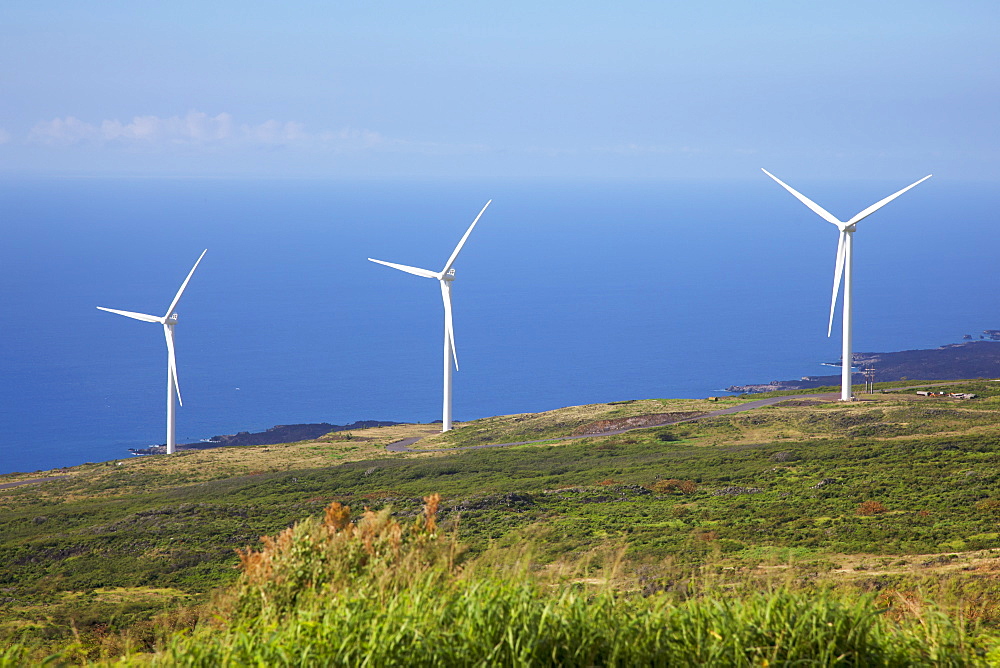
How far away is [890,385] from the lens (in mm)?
76250

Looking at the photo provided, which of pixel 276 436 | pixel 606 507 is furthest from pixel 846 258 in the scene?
pixel 276 436

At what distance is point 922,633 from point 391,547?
6.07 metres

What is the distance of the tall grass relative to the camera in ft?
30.3

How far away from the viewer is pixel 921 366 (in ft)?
474

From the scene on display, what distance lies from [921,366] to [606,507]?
12456 centimetres

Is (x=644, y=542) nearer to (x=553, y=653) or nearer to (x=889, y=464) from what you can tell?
(x=889, y=464)

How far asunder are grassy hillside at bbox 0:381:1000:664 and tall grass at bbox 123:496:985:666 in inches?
44.6

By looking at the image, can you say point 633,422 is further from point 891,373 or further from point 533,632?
point 891,373

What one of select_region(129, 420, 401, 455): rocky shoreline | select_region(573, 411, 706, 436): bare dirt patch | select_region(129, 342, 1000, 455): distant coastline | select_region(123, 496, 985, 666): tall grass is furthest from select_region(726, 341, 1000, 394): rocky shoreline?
select_region(123, 496, 985, 666): tall grass

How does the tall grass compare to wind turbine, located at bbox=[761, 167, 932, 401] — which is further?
wind turbine, located at bbox=[761, 167, 932, 401]

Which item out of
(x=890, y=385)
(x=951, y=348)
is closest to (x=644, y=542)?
(x=890, y=385)

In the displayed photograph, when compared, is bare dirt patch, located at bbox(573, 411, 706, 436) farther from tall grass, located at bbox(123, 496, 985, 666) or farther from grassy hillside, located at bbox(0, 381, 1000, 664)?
tall grass, located at bbox(123, 496, 985, 666)

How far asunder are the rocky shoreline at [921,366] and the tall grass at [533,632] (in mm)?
124300

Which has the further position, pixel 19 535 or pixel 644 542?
pixel 19 535
